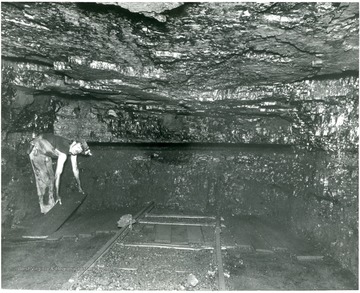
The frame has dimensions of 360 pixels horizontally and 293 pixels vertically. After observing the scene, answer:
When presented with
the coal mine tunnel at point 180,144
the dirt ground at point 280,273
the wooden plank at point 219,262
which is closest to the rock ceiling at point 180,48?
the coal mine tunnel at point 180,144

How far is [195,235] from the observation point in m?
4.43

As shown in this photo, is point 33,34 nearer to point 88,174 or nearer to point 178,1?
point 178,1

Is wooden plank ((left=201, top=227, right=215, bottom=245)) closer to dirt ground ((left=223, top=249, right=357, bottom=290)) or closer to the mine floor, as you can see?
the mine floor

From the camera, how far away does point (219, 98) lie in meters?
4.22

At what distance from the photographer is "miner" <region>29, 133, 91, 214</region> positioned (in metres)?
4.80

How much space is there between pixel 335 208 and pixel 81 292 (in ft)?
10.8

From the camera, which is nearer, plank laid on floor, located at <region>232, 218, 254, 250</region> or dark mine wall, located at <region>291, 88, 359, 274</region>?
dark mine wall, located at <region>291, 88, 359, 274</region>

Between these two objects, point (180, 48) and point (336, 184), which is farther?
point (336, 184)

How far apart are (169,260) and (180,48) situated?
2.50 m

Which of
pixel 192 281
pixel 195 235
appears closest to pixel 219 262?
pixel 192 281

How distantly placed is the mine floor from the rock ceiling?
2.10 m

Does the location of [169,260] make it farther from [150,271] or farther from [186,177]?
[186,177]

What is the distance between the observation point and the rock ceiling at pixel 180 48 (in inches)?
89.1

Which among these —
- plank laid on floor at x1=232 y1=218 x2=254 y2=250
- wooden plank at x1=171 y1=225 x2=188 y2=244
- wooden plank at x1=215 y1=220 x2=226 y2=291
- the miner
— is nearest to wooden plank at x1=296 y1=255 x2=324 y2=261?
plank laid on floor at x1=232 y1=218 x2=254 y2=250
